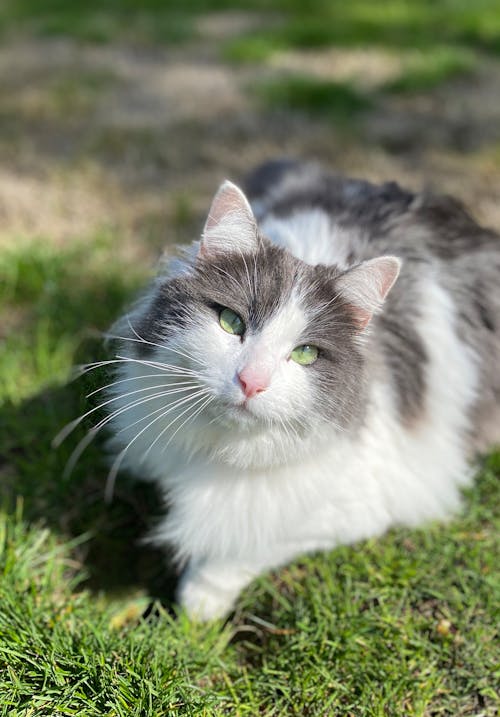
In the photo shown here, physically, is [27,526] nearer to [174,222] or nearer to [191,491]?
[191,491]

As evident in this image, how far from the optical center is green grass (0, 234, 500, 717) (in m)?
1.68

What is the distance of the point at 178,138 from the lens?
170 inches

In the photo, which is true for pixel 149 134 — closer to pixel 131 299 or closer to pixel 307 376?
pixel 131 299

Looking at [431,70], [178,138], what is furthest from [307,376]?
[431,70]

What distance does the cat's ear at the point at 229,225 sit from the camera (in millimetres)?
1584

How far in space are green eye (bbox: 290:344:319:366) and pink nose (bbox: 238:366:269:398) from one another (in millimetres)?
137

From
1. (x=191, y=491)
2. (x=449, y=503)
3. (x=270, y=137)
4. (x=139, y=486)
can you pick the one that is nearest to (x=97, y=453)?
(x=139, y=486)

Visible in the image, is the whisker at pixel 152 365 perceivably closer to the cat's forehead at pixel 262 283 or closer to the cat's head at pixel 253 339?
the cat's head at pixel 253 339

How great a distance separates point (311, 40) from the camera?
5637 mm

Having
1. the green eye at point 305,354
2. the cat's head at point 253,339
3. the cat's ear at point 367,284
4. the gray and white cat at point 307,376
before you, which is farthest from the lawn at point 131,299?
the cat's ear at point 367,284

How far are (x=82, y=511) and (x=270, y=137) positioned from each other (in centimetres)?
283

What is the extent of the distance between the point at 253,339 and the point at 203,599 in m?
0.98

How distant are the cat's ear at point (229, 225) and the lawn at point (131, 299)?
477mm

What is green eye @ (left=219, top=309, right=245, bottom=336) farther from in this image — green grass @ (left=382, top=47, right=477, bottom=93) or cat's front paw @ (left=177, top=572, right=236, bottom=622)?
green grass @ (left=382, top=47, right=477, bottom=93)
